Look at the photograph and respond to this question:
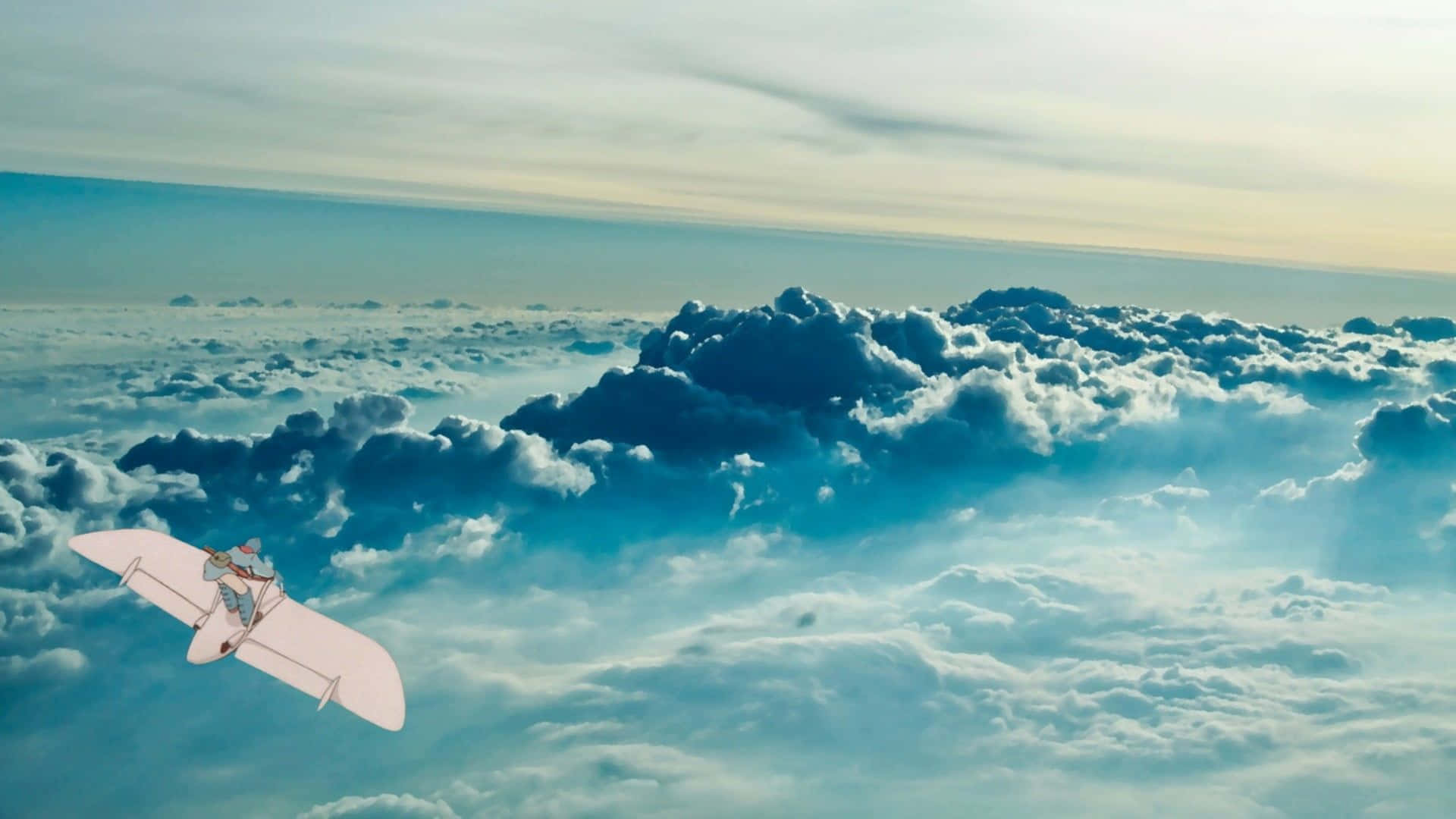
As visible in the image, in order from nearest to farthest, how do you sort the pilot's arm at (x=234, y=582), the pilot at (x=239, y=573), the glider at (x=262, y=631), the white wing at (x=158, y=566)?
the pilot at (x=239, y=573) < the glider at (x=262, y=631) < the pilot's arm at (x=234, y=582) < the white wing at (x=158, y=566)

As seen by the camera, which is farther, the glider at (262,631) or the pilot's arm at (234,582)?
the pilot's arm at (234,582)

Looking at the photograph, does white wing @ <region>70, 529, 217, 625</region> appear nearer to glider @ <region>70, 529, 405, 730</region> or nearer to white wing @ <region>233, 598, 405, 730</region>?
glider @ <region>70, 529, 405, 730</region>

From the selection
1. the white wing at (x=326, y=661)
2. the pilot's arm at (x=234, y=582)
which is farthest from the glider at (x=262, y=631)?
the pilot's arm at (x=234, y=582)

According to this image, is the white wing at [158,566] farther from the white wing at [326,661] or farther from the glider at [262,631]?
the white wing at [326,661]

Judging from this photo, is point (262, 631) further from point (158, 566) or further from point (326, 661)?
point (158, 566)

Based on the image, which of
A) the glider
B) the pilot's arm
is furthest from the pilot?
the glider

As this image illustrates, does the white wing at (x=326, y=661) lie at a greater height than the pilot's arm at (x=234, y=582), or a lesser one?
lesser

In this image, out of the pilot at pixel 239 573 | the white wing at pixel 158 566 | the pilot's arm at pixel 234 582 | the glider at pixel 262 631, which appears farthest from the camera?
the white wing at pixel 158 566

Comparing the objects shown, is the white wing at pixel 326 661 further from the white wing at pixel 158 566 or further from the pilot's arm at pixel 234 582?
the white wing at pixel 158 566

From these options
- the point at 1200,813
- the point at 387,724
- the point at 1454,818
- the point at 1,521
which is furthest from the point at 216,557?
→ the point at 1454,818
